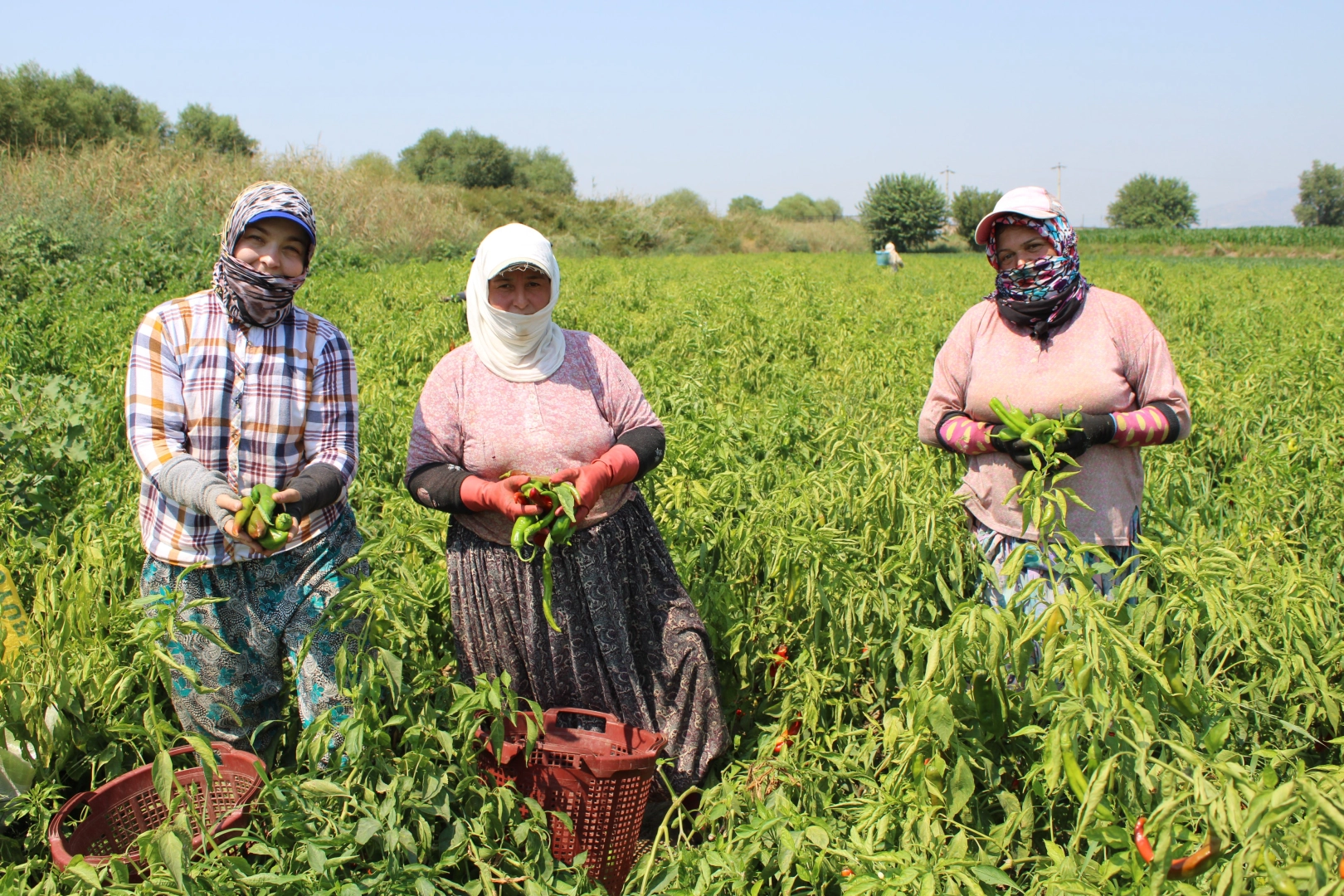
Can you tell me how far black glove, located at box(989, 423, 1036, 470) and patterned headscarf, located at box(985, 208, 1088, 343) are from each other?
0.94 ft

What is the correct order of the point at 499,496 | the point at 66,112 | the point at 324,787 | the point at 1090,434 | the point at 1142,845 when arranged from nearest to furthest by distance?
1. the point at 1142,845
2. the point at 324,787
3. the point at 499,496
4. the point at 1090,434
5. the point at 66,112

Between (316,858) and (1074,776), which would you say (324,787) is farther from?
(1074,776)

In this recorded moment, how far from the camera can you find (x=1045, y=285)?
219cm

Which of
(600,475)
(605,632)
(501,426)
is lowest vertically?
(605,632)

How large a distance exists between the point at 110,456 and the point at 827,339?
5264 millimetres

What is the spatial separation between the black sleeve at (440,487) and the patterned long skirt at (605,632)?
177 mm

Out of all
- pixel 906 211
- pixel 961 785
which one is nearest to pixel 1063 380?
pixel 961 785

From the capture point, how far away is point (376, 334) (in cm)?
706

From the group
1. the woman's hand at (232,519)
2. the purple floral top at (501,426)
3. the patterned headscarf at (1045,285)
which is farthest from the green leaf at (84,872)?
the patterned headscarf at (1045,285)

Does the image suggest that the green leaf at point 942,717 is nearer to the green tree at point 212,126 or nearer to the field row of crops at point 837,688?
the field row of crops at point 837,688

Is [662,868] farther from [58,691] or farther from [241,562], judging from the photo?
[58,691]

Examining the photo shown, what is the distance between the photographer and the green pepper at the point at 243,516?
184 cm

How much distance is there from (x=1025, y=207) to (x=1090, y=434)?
1.94 feet

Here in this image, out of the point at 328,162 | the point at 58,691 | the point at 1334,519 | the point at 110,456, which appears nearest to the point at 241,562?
the point at 58,691
